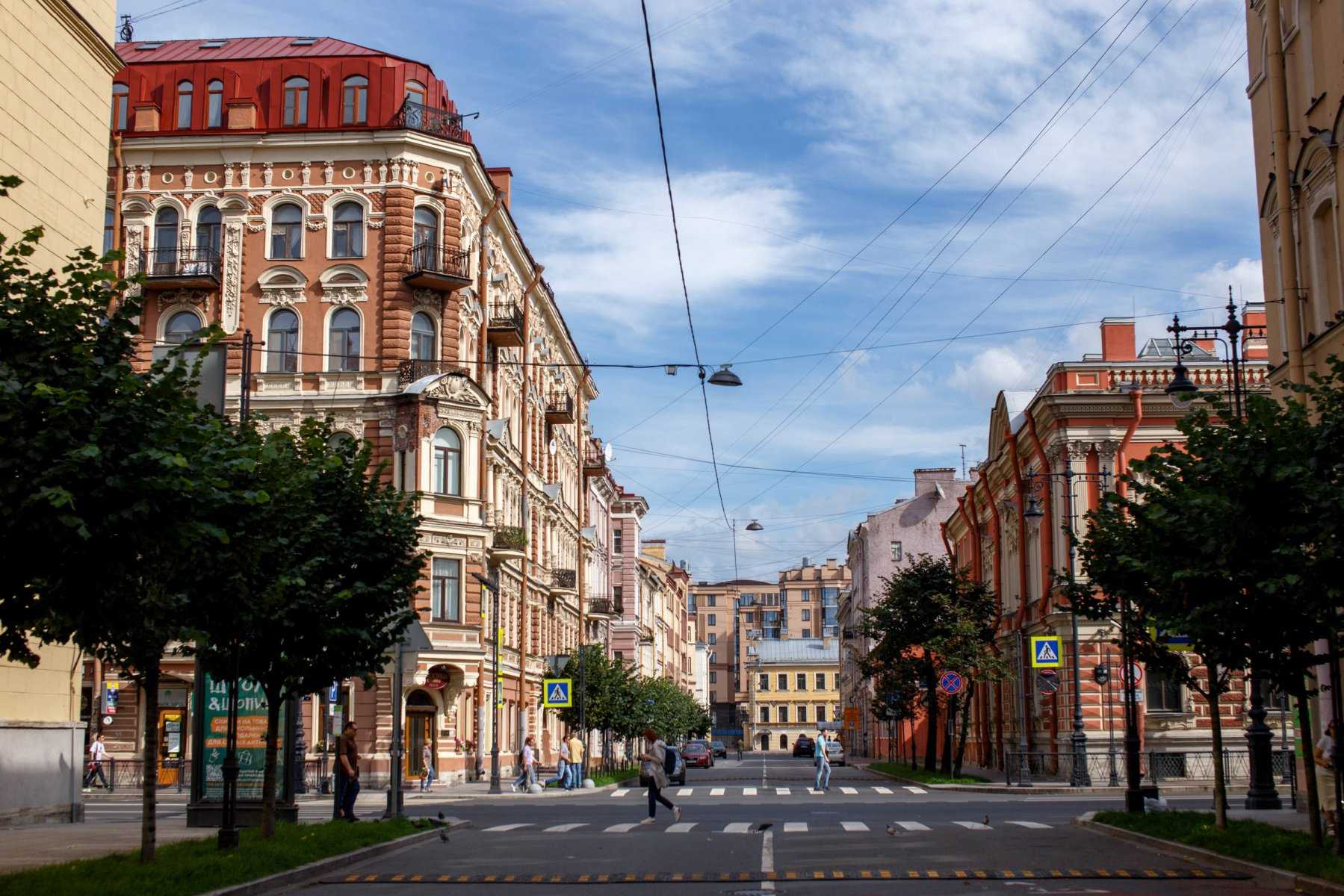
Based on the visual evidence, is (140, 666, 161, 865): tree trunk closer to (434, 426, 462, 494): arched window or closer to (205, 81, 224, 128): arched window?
(434, 426, 462, 494): arched window

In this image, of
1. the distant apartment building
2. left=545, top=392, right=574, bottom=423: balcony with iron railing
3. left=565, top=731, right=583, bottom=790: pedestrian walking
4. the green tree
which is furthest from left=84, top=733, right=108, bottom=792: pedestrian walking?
the distant apartment building

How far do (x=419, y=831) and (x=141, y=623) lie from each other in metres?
10.1

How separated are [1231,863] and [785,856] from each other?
5.13 meters

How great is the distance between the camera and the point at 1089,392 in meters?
44.4

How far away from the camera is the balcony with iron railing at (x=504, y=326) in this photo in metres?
52.2

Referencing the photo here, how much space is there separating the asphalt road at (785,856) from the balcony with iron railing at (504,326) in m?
24.4

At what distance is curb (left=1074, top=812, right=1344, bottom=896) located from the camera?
1380 cm

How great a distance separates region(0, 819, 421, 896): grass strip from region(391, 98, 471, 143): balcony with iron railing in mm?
30881

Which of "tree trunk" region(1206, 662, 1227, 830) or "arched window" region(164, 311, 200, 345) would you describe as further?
"arched window" region(164, 311, 200, 345)

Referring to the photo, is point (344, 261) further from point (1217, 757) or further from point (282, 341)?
point (1217, 757)

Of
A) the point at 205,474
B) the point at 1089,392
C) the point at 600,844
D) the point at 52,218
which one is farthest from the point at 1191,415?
the point at 1089,392

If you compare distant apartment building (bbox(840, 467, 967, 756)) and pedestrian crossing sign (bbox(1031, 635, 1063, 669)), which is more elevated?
distant apartment building (bbox(840, 467, 967, 756))

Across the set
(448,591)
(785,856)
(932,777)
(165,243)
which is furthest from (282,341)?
(785,856)

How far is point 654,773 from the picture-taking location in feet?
86.8
